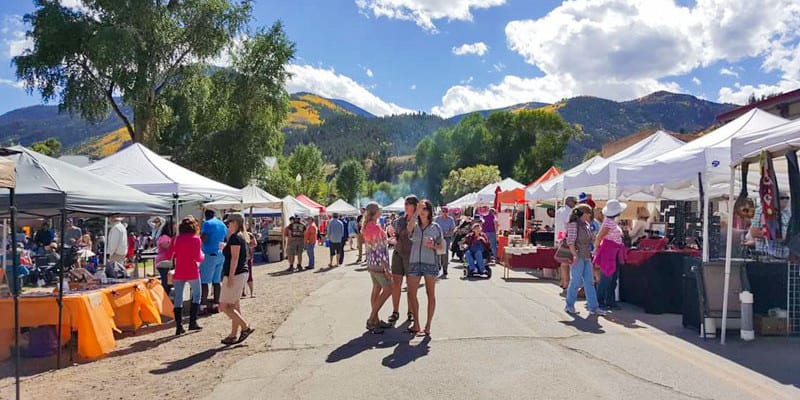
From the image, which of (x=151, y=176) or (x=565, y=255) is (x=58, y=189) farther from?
(x=565, y=255)

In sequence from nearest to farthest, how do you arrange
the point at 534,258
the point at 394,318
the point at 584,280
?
the point at 394,318
the point at 584,280
the point at 534,258

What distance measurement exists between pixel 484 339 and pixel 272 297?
622 centimetres

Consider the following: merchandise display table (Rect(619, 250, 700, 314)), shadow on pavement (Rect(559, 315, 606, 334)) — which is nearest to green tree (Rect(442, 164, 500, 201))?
merchandise display table (Rect(619, 250, 700, 314))

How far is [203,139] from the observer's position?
28156 millimetres

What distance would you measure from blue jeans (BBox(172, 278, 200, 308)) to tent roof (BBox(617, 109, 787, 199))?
7.59 metres

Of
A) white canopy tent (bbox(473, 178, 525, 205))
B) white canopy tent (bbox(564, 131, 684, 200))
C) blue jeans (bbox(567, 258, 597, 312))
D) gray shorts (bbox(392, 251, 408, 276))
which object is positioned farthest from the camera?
white canopy tent (bbox(473, 178, 525, 205))

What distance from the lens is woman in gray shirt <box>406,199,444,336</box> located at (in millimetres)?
7535

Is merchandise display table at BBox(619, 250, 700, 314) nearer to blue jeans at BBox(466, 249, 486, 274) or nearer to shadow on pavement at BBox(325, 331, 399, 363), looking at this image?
shadow on pavement at BBox(325, 331, 399, 363)

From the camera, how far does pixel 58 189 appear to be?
264 inches

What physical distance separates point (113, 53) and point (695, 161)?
66.9 feet

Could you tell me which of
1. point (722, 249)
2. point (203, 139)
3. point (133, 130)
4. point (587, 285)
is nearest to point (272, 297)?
point (587, 285)

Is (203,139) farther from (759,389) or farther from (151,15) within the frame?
(759,389)

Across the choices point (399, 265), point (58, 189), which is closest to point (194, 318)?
point (58, 189)

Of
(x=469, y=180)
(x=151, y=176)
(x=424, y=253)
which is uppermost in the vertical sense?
(x=469, y=180)
